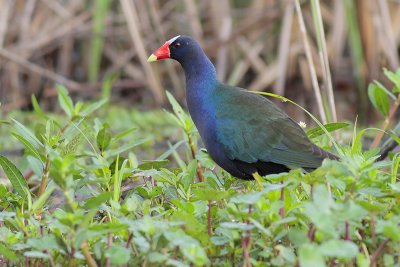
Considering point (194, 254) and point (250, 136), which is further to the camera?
point (250, 136)

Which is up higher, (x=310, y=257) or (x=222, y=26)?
(x=310, y=257)

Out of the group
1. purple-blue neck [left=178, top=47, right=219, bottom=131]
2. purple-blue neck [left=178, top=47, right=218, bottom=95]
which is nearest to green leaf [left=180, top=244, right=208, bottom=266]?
purple-blue neck [left=178, top=47, right=219, bottom=131]

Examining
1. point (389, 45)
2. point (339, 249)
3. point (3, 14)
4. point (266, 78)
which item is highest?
point (3, 14)

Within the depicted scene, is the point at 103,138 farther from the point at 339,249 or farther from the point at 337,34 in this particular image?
the point at 337,34

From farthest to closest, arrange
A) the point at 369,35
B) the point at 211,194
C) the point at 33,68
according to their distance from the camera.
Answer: the point at 369,35 → the point at 33,68 → the point at 211,194

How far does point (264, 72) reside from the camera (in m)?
6.25

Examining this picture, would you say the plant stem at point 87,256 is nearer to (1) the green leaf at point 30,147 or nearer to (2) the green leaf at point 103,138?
(1) the green leaf at point 30,147

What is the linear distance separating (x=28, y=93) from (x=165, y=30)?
3.72 ft

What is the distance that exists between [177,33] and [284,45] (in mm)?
894

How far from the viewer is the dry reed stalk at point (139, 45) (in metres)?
5.36

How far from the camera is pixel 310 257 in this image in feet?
5.76

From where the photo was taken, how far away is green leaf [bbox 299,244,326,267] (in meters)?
1.75

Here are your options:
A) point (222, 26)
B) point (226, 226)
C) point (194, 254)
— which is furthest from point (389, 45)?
point (194, 254)

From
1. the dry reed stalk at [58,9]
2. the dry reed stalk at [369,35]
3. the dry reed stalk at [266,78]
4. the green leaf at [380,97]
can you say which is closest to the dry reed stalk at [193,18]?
the dry reed stalk at [266,78]
